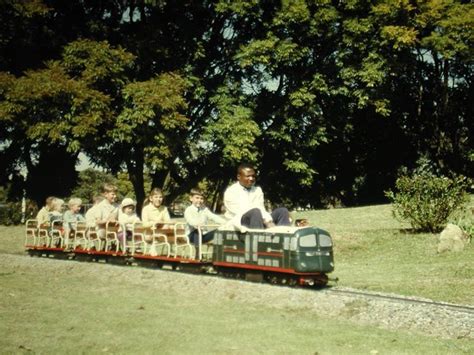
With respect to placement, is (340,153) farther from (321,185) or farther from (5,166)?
(5,166)

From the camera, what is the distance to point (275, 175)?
3572 cm

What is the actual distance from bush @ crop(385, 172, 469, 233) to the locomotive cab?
8458mm

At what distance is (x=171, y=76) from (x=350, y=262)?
46.6ft

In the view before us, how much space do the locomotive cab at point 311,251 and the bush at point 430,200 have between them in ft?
27.7

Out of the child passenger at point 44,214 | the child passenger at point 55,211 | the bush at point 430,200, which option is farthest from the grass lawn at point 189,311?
the child passenger at point 55,211

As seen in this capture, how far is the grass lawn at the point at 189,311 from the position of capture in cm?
702

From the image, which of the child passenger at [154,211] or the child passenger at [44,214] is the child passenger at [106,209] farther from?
the child passenger at [44,214]

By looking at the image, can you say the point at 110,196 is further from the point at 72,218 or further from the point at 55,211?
the point at 55,211

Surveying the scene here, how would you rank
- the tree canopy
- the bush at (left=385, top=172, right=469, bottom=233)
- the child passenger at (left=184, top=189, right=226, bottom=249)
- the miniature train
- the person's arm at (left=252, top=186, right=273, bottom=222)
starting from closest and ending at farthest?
the miniature train → the person's arm at (left=252, top=186, right=273, bottom=222) → the child passenger at (left=184, top=189, right=226, bottom=249) → the bush at (left=385, top=172, right=469, bottom=233) → the tree canopy

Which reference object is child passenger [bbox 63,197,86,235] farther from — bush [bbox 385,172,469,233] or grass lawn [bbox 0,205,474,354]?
bush [bbox 385,172,469,233]

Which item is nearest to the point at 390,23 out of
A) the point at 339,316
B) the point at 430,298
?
the point at 430,298

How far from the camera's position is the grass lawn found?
7016 millimetres

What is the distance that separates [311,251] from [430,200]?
9207 mm

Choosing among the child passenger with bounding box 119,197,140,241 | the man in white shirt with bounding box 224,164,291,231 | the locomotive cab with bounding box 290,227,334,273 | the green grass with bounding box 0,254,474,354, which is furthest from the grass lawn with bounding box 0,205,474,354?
the child passenger with bounding box 119,197,140,241
